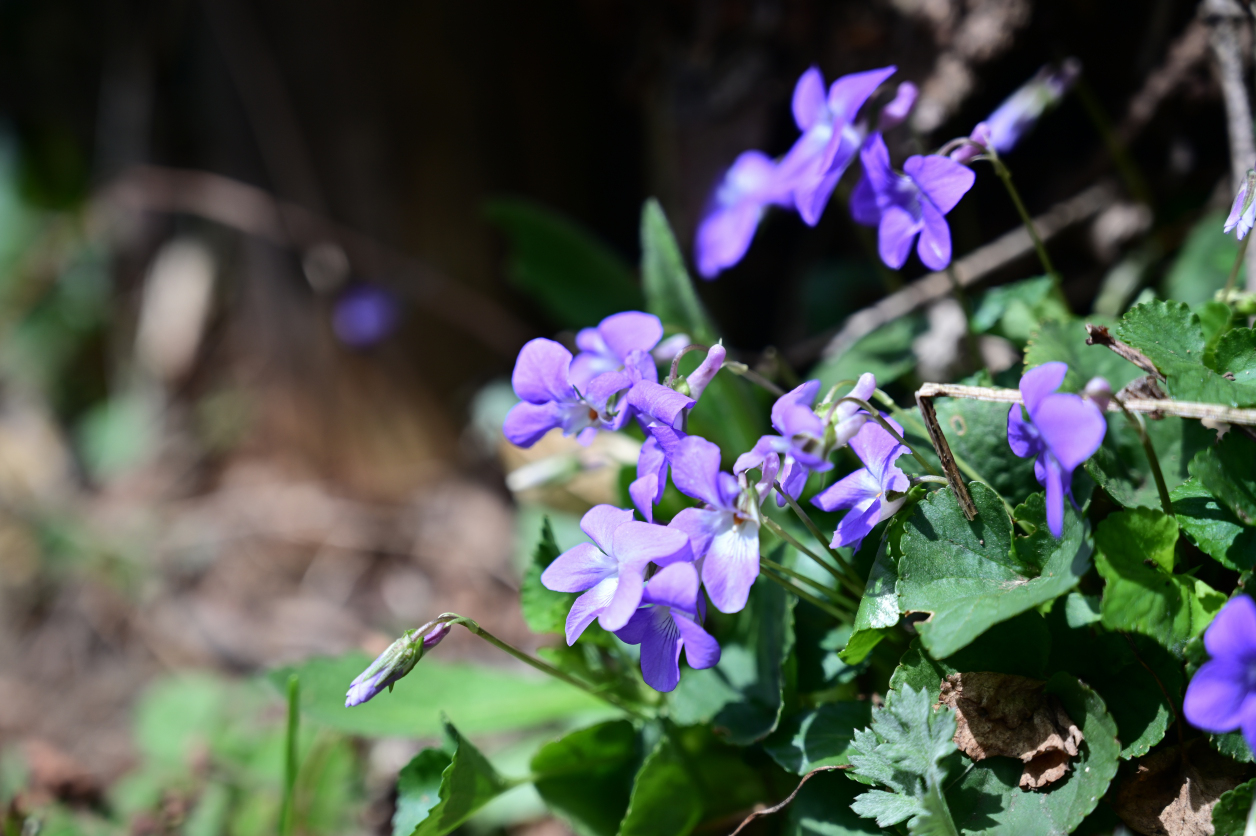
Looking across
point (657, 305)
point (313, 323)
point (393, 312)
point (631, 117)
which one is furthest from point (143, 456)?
point (657, 305)

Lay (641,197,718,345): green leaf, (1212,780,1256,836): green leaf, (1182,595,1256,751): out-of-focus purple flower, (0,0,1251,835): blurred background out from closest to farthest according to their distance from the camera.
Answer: (1182,595,1256,751): out-of-focus purple flower
(1212,780,1256,836): green leaf
(641,197,718,345): green leaf
(0,0,1251,835): blurred background

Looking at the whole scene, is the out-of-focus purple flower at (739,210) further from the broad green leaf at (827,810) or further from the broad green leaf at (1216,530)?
the broad green leaf at (827,810)

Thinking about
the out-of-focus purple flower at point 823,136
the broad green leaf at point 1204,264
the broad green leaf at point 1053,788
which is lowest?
the broad green leaf at point 1053,788

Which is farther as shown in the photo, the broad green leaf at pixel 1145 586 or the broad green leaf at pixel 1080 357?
the broad green leaf at pixel 1080 357

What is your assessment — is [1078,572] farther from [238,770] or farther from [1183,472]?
[238,770]

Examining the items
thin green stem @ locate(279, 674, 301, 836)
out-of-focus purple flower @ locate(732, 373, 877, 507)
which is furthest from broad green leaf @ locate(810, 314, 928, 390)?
thin green stem @ locate(279, 674, 301, 836)

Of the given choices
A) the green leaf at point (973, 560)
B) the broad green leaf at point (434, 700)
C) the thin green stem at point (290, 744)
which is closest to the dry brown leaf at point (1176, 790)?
the green leaf at point (973, 560)

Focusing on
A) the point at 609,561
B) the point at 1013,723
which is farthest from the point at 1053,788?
the point at 609,561

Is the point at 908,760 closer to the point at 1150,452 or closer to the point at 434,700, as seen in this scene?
the point at 1150,452

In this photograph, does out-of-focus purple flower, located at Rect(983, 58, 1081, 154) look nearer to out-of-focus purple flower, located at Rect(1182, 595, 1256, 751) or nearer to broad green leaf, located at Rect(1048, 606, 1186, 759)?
broad green leaf, located at Rect(1048, 606, 1186, 759)
